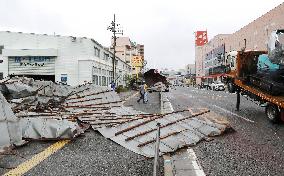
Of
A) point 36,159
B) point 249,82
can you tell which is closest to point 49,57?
point 249,82

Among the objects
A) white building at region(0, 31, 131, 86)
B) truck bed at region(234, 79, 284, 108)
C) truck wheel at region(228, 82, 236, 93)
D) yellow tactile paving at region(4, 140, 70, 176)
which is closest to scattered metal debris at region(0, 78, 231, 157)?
yellow tactile paving at region(4, 140, 70, 176)

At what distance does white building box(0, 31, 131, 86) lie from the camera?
44531 millimetres

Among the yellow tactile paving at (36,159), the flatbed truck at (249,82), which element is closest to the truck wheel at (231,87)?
the flatbed truck at (249,82)

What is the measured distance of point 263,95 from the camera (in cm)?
1495

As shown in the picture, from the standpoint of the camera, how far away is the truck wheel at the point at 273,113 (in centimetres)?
1384

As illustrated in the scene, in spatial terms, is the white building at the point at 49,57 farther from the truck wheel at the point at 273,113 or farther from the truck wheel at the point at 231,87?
the truck wheel at the point at 273,113

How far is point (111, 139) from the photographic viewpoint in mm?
10016

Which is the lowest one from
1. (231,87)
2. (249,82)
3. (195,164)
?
(195,164)

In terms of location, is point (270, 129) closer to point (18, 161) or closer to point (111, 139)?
point (111, 139)

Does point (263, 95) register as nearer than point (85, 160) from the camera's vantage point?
No

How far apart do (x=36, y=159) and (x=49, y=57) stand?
3896cm

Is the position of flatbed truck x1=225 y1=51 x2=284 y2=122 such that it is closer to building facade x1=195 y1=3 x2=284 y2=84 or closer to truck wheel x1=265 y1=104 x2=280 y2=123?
truck wheel x1=265 y1=104 x2=280 y2=123

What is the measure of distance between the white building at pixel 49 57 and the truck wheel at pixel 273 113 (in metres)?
31.8

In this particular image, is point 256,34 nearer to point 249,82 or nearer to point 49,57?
point 49,57
